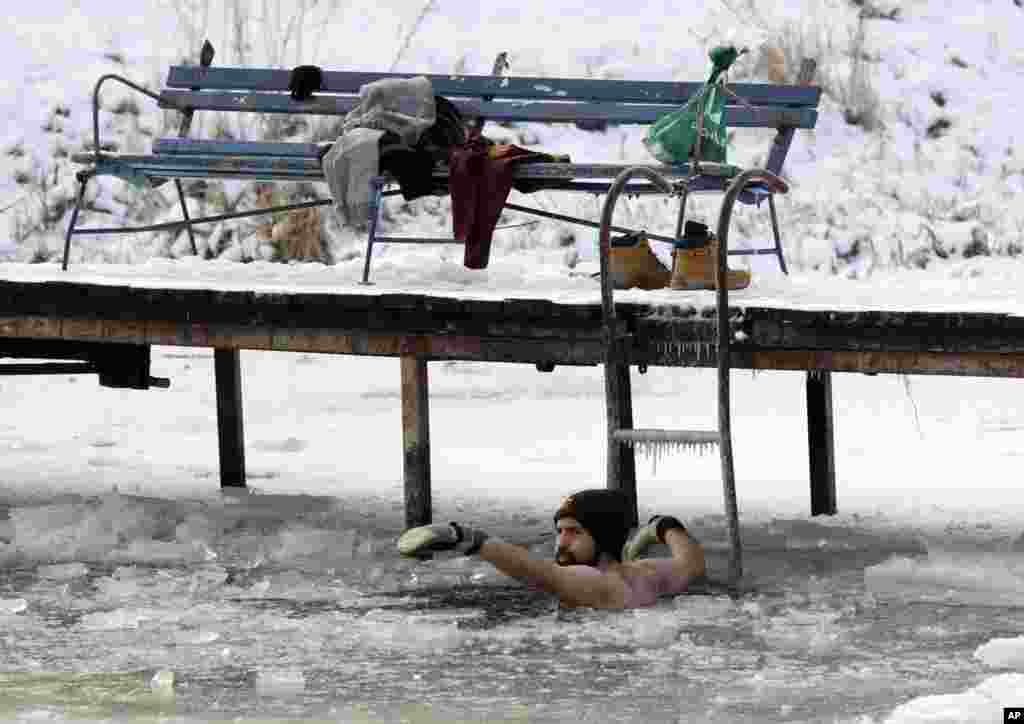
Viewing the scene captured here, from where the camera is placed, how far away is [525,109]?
32.0 ft

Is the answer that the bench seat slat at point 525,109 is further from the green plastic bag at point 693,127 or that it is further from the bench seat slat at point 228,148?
the green plastic bag at point 693,127

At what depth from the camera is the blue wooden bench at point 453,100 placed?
9133 millimetres

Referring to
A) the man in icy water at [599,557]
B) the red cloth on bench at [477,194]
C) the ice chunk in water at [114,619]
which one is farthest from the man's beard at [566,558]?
the red cloth on bench at [477,194]

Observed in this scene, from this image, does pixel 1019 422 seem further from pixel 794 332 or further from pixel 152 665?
pixel 152 665

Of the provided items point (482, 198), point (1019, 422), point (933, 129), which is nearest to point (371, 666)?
point (482, 198)

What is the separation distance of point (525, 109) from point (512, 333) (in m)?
2.05

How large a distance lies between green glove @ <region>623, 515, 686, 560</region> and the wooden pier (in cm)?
34

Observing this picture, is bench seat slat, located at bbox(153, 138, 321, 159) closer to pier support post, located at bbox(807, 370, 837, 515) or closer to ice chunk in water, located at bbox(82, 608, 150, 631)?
pier support post, located at bbox(807, 370, 837, 515)

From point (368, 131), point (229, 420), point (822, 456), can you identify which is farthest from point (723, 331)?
point (229, 420)

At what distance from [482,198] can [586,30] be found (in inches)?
336

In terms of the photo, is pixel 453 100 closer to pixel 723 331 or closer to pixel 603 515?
pixel 723 331

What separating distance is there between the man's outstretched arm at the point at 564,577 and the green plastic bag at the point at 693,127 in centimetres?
202

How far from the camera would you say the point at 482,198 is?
8.70 meters

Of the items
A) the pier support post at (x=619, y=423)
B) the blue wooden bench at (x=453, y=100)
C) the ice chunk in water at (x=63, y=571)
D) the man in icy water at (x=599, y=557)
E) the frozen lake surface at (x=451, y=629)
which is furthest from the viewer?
the blue wooden bench at (x=453, y=100)
